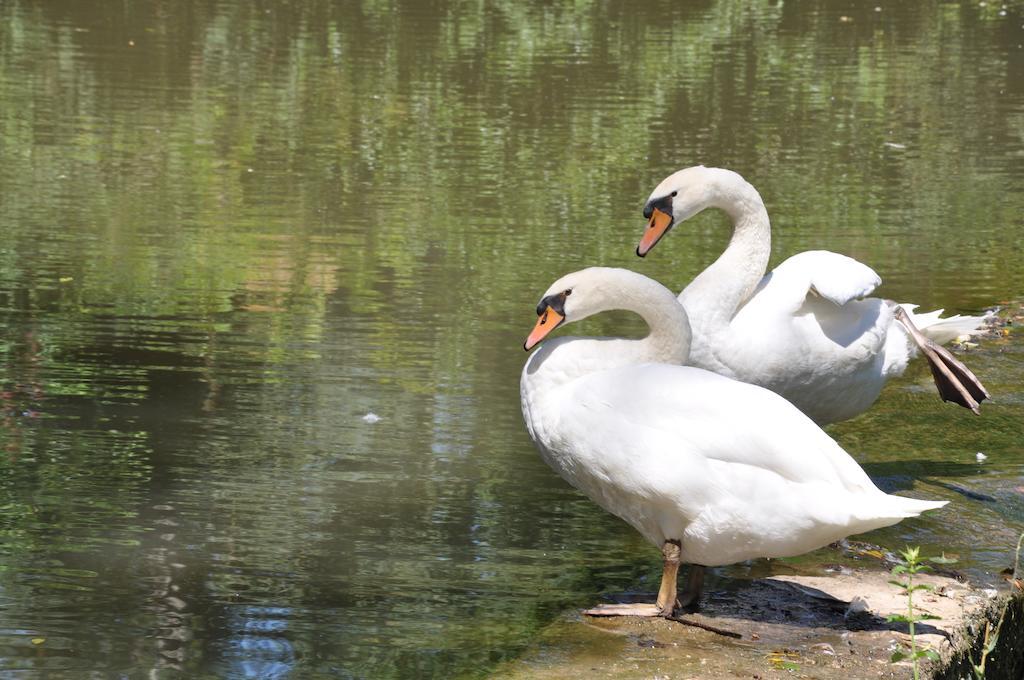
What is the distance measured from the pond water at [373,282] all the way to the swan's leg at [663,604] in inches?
8.7

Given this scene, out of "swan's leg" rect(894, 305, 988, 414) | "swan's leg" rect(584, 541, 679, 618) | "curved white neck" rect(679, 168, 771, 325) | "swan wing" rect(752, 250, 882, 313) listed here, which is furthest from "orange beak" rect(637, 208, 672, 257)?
"swan's leg" rect(584, 541, 679, 618)

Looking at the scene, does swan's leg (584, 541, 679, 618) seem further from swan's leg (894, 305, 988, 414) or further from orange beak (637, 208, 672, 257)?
swan's leg (894, 305, 988, 414)

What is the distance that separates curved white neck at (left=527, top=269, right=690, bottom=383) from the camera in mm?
4016

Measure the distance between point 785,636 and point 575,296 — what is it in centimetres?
108

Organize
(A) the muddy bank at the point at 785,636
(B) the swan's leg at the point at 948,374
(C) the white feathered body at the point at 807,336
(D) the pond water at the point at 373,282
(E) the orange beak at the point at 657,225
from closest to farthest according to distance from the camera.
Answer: (A) the muddy bank at the point at 785,636, (D) the pond water at the point at 373,282, (C) the white feathered body at the point at 807,336, (E) the orange beak at the point at 657,225, (B) the swan's leg at the point at 948,374

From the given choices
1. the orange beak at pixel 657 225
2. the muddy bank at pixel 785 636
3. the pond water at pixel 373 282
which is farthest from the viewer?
the orange beak at pixel 657 225

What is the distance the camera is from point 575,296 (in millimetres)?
4156

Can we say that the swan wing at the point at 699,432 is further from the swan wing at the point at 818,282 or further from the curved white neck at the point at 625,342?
the swan wing at the point at 818,282

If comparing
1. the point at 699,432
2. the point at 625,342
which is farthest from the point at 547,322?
the point at 699,432

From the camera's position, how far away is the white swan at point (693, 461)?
375 centimetres

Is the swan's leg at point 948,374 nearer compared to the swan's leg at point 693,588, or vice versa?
the swan's leg at point 693,588

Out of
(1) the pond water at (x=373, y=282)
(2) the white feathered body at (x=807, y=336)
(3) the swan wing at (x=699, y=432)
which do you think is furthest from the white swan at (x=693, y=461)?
(2) the white feathered body at (x=807, y=336)

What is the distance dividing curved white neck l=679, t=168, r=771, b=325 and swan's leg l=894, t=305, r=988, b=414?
609 millimetres

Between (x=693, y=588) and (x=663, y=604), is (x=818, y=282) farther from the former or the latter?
(x=663, y=604)
